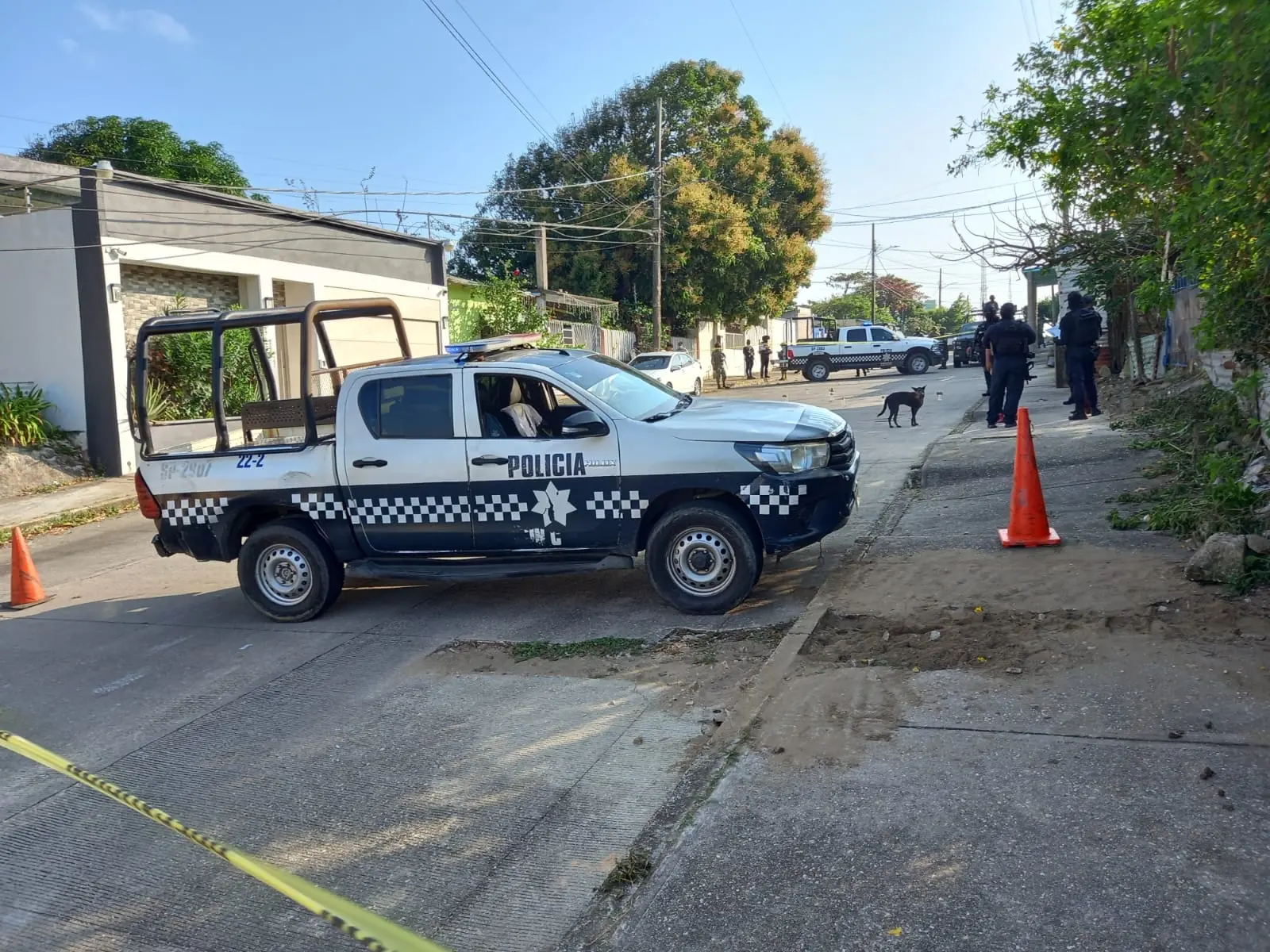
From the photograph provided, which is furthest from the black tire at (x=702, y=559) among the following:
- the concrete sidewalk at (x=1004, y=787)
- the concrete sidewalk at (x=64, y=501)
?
the concrete sidewalk at (x=64, y=501)

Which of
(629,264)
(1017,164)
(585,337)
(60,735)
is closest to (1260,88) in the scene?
(1017,164)

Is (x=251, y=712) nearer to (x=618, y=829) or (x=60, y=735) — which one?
(x=60, y=735)

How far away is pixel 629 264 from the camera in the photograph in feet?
121

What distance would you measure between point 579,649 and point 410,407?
223 centimetres

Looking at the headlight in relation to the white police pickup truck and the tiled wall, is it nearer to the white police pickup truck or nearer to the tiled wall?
the white police pickup truck

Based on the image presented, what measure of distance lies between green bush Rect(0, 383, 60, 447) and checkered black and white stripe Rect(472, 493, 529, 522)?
1226cm

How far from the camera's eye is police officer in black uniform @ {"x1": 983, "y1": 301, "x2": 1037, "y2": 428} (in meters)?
13.3

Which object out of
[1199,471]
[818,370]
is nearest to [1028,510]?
[1199,471]

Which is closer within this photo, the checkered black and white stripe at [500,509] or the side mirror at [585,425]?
the side mirror at [585,425]

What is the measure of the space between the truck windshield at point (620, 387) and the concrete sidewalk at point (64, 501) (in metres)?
8.08

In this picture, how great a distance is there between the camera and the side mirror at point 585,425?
669 cm

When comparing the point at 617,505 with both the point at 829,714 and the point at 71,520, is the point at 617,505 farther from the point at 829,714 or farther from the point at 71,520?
the point at 71,520

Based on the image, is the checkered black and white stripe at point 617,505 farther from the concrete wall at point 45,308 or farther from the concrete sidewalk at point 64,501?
the concrete wall at point 45,308

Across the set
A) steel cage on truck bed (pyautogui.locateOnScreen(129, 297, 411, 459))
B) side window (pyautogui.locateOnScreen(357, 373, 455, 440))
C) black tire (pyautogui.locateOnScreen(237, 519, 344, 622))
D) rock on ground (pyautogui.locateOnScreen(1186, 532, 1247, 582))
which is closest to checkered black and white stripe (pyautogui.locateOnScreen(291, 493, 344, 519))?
black tire (pyautogui.locateOnScreen(237, 519, 344, 622))
